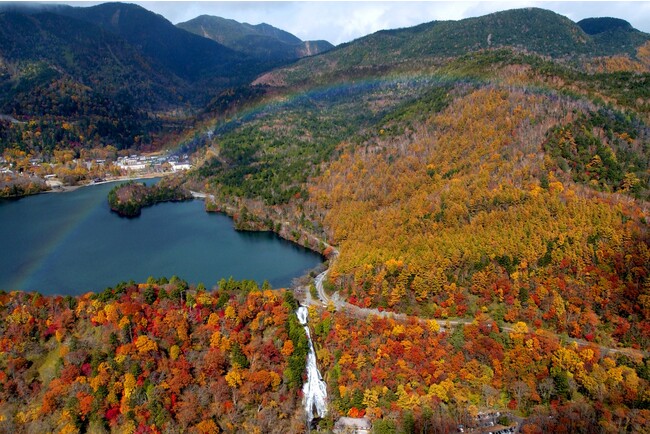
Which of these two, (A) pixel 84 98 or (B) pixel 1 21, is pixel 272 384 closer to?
(A) pixel 84 98

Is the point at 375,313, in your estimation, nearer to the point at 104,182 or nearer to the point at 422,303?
the point at 422,303

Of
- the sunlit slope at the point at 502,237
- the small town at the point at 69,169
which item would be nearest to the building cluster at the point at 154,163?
the small town at the point at 69,169

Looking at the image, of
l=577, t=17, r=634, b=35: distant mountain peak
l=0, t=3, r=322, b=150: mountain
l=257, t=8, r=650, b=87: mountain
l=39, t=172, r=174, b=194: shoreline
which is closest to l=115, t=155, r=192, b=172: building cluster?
l=39, t=172, r=174, b=194: shoreline

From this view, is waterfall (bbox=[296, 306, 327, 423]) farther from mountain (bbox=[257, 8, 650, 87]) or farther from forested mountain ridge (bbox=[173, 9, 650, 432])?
mountain (bbox=[257, 8, 650, 87])

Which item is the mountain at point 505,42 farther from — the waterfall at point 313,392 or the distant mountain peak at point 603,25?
the waterfall at point 313,392

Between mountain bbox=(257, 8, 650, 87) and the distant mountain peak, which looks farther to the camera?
the distant mountain peak

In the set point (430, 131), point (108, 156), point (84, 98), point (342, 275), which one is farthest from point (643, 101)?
point (84, 98)
